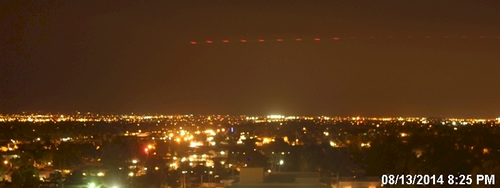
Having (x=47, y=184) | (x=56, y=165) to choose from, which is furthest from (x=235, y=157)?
(x=47, y=184)

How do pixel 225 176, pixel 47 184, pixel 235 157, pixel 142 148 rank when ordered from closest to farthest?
1. pixel 47 184
2. pixel 225 176
3. pixel 235 157
4. pixel 142 148

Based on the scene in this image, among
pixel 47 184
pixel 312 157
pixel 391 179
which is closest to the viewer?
pixel 391 179

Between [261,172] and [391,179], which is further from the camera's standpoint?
[261,172]

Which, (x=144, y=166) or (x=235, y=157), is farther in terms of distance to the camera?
(x=235, y=157)

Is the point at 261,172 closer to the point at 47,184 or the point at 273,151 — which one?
the point at 47,184

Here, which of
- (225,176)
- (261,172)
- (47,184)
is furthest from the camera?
(225,176)

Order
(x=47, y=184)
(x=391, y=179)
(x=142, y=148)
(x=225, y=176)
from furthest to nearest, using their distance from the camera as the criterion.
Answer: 1. (x=142, y=148)
2. (x=225, y=176)
3. (x=47, y=184)
4. (x=391, y=179)

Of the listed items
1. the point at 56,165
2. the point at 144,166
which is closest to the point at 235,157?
the point at 144,166

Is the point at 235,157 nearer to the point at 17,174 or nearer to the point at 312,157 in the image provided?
the point at 312,157
